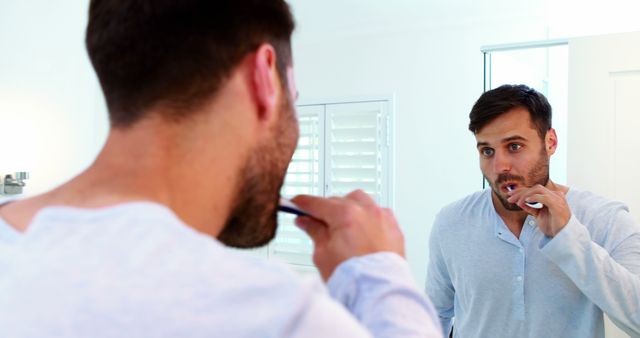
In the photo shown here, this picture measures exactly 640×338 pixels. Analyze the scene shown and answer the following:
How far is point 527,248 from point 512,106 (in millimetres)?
316

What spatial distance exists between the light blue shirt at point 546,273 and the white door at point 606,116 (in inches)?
15.7

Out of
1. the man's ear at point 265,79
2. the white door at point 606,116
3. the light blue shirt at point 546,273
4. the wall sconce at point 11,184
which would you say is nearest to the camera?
the man's ear at point 265,79

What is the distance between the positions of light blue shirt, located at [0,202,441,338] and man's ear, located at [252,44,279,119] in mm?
135

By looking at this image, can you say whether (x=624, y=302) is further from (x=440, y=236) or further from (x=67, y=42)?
(x=67, y=42)

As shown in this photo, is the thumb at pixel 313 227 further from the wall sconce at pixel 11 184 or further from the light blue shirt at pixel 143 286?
the wall sconce at pixel 11 184

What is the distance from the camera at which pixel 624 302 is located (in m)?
1.02

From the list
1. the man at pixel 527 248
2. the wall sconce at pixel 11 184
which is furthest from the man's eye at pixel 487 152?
the wall sconce at pixel 11 184

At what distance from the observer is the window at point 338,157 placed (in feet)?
9.19

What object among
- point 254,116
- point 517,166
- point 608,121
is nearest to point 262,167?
point 254,116

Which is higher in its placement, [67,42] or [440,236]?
[67,42]

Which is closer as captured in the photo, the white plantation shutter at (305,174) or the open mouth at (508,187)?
the open mouth at (508,187)

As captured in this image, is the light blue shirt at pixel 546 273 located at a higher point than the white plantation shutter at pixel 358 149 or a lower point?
lower

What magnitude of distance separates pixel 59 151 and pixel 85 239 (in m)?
2.32

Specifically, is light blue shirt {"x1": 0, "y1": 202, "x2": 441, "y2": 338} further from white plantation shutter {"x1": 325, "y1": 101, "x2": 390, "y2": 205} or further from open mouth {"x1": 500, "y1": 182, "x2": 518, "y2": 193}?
white plantation shutter {"x1": 325, "y1": 101, "x2": 390, "y2": 205}
